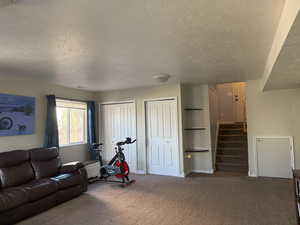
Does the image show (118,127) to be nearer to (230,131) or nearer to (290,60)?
(230,131)

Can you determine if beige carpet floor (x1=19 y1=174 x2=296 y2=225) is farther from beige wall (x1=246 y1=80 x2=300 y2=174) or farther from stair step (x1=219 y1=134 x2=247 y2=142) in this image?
stair step (x1=219 y1=134 x2=247 y2=142)

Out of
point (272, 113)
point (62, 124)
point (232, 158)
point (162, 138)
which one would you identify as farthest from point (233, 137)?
point (62, 124)

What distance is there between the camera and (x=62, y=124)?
525cm

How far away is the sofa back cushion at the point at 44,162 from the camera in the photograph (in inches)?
154

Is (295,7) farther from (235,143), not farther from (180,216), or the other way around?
(235,143)

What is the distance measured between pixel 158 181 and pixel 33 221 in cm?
268

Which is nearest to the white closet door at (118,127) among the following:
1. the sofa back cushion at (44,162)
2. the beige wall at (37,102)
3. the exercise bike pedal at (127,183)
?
the beige wall at (37,102)

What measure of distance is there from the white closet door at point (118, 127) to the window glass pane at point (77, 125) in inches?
25.3

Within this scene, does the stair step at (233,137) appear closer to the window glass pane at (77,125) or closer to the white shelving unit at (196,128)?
the white shelving unit at (196,128)

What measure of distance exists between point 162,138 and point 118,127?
4.55 feet

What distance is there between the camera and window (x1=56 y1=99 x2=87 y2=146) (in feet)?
17.1

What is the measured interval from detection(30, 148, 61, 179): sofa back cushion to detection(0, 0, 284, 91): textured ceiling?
154cm

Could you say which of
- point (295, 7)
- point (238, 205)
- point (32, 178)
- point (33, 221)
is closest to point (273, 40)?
point (295, 7)

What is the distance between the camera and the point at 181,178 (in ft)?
16.9
